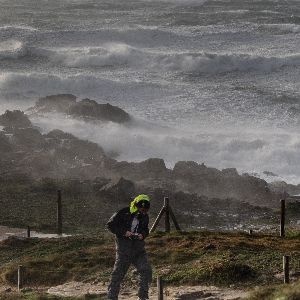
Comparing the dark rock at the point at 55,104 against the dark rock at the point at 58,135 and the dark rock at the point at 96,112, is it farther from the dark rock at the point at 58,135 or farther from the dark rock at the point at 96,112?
the dark rock at the point at 58,135

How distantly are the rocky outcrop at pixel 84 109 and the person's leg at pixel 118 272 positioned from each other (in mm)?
26811

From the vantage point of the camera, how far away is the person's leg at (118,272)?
12.7 m

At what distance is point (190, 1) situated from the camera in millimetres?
83375

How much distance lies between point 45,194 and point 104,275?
493 inches

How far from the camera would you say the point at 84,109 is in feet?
132

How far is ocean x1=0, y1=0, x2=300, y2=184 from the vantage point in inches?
1489

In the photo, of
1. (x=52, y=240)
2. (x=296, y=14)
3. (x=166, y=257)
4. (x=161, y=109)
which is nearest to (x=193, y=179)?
(x=52, y=240)

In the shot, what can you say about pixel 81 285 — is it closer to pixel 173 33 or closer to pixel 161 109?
pixel 161 109

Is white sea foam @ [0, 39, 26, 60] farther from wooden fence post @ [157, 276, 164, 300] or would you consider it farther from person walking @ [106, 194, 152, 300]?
person walking @ [106, 194, 152, 300]

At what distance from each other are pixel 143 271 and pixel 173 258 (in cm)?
387

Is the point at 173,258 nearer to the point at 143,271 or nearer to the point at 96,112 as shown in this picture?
the point at 143,271

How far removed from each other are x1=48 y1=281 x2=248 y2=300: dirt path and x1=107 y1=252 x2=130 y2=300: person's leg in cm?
99

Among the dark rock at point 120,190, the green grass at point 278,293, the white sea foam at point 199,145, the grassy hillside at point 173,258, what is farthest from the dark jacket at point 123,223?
the white sea foam at point 199,145

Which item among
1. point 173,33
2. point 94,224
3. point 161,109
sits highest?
point 173,33
